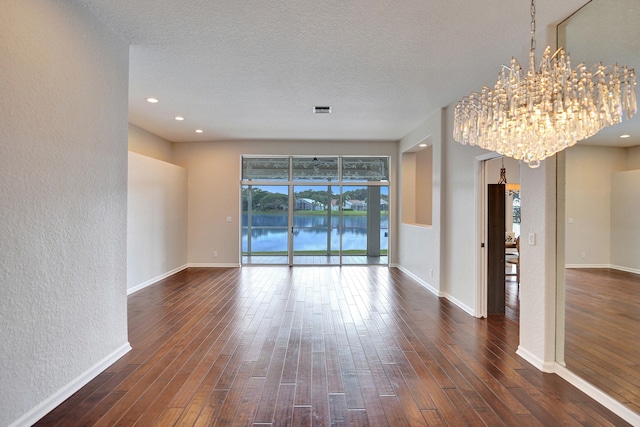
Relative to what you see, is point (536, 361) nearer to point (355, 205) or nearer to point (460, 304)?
point (460, 304)

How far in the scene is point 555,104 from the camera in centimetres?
208

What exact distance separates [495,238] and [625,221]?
193cm

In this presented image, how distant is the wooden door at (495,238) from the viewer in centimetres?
432

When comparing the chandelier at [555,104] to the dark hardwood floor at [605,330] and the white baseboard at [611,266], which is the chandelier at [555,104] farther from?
the dark hardwood floor at [605,330]

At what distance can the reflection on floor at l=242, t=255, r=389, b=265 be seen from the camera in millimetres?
8102

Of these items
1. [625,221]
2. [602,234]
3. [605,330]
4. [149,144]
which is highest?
[149,144]

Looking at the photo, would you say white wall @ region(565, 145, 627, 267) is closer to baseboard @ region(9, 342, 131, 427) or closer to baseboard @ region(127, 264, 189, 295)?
baseboard @ region(9, 342, 131, 427)

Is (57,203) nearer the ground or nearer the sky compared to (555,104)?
nearer the ground

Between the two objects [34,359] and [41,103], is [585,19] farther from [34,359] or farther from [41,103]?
[34,359]

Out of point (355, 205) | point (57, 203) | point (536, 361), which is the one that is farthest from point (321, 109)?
point (536, 361)

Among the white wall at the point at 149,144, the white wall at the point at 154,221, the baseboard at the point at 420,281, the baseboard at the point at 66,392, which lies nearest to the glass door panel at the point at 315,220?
the baseboard at the point at 420,281

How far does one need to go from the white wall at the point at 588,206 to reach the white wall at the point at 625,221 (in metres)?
0.05

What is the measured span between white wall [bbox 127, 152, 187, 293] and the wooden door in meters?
5.36

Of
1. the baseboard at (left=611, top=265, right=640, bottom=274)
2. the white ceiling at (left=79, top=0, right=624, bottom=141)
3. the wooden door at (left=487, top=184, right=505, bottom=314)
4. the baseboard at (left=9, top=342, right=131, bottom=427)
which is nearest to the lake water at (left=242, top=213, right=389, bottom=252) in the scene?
the white ceiling at (left=79, top=0, right=624, bottom=141)
